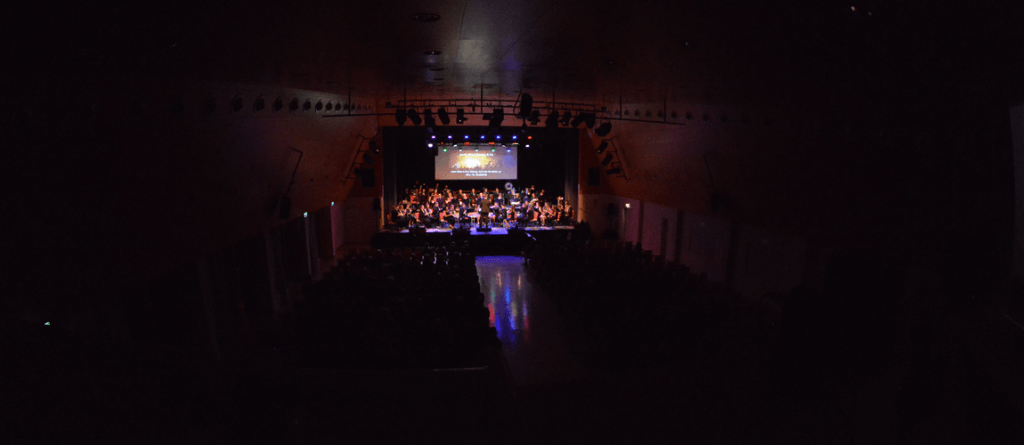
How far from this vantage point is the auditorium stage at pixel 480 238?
53.6 ft

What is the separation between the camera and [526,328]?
946 cm

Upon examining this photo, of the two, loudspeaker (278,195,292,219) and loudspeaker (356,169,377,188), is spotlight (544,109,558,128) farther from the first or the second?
loudspeaker (356,169,377,188)

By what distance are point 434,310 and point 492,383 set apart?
3.21 m

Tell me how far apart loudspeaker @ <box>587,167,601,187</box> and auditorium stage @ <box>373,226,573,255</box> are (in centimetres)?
235

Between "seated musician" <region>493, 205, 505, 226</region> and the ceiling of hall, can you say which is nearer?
the ceiling of hall

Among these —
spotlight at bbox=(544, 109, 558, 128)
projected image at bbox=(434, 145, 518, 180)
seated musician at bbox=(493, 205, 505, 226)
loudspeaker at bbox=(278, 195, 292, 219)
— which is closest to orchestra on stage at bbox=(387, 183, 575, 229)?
seated musician at bbox=(493, 205, 505, 226)

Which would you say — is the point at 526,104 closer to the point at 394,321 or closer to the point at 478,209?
the point at 394,321

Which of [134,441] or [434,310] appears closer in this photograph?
[134,441]

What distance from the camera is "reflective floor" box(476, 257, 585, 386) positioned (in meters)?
7.55

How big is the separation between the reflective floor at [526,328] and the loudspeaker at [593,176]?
5365 mm

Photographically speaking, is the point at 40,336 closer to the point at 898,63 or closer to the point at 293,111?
the point at 293,111

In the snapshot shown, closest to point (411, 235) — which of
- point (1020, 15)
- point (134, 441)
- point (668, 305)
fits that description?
point (668, 305)

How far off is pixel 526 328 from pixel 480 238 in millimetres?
7370

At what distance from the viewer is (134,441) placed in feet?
12.4
